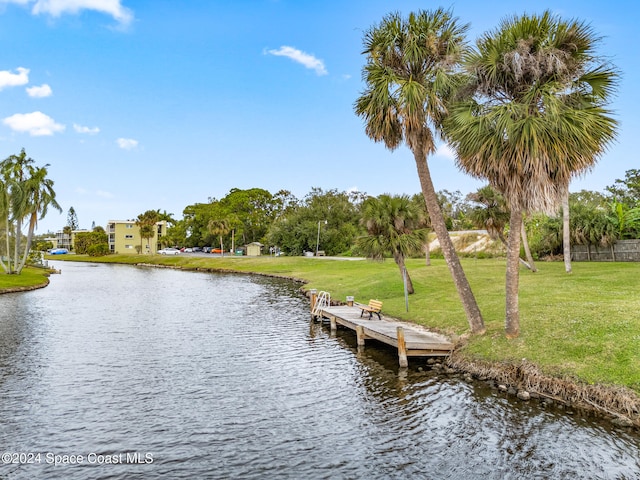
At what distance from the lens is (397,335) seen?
16.6m

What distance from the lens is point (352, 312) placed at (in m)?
24.3

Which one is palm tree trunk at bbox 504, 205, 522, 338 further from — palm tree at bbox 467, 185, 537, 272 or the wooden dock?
palm tree at bbox 467, 185, 537, 272

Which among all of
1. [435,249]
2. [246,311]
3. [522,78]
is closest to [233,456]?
[522,78]

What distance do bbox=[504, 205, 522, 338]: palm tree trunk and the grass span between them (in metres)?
0.43

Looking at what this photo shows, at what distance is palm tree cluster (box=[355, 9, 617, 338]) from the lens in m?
13.3

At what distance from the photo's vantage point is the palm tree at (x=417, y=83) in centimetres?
1609

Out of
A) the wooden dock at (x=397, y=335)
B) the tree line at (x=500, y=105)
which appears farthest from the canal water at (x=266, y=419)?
the tree line at (x=500, y=105)

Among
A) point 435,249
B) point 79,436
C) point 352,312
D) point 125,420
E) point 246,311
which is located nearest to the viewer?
point 79,436

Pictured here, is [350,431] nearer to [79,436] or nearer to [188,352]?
[79,436]

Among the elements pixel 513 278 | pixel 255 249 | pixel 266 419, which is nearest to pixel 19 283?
pixel 266 419

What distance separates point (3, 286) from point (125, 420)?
40.8m

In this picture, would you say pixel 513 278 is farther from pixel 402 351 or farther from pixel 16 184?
pixel 16 184

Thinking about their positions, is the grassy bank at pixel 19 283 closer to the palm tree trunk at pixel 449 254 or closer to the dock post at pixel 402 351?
the dock post at pixel 402 351

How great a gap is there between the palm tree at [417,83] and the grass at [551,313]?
2145mm
